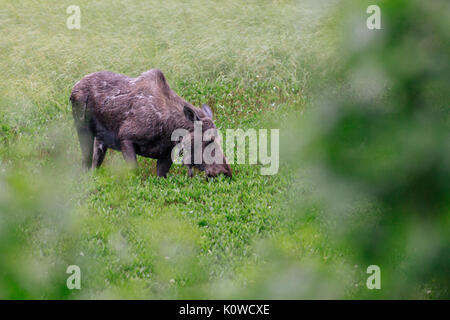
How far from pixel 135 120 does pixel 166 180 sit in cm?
102

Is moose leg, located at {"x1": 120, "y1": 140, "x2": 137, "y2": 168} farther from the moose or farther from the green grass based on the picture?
the green grass

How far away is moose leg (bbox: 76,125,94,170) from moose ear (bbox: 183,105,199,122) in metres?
1.60

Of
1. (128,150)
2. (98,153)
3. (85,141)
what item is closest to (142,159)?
(98,153)

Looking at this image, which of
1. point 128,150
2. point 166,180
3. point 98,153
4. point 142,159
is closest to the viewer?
point 166,180

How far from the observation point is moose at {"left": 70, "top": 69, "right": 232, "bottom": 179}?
23.3ft

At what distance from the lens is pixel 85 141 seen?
7703 millimetres

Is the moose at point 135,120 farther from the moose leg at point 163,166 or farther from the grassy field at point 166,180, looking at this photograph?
the grassy field at point 166,180

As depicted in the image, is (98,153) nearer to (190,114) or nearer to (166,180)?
(166,180)

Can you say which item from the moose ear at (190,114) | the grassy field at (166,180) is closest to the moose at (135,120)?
the moose ear at (190,114)

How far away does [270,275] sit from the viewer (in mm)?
1614

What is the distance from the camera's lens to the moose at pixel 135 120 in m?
7.11

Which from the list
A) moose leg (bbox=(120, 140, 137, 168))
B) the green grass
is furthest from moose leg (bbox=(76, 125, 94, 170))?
moose leg (bbox=(120, 140, 137, 168))
